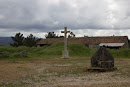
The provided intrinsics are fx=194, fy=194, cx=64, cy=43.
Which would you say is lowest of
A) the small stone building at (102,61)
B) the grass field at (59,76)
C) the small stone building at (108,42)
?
the grass field at (59,76)

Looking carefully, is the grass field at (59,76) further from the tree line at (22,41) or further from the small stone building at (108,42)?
the tree line at (22,41)

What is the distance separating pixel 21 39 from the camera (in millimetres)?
66125

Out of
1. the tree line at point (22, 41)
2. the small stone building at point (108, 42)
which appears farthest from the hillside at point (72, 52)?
the tree line at point (22, 41)

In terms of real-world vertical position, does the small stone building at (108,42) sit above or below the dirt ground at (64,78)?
above

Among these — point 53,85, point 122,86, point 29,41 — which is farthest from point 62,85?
point 29,41

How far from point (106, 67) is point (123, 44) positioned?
104ft

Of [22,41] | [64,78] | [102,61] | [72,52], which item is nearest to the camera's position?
[64,78]

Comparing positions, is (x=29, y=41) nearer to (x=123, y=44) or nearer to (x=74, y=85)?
(x=123, y=44)

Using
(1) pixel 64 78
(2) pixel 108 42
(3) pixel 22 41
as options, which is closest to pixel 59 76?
(1) pixel 64 78

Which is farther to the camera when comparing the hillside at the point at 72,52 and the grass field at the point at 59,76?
the hillside at the point at 72,52

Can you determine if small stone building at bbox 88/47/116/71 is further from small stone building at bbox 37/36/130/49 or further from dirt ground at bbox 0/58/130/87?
small stone building at bbox 37/36/130/49

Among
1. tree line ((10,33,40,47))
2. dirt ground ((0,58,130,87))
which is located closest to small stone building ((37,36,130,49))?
tree line ((10,33,40,47))

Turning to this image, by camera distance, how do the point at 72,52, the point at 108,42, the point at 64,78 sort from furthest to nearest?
1. the point at 108,42
2. the point at 72,52
3. the point at 64,78

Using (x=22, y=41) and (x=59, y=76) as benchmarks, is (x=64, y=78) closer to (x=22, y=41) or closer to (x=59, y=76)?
(x=59, y=76)
